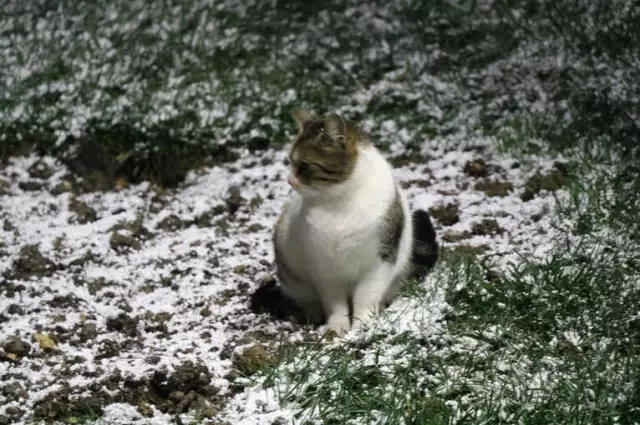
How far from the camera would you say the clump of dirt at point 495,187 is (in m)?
5.50

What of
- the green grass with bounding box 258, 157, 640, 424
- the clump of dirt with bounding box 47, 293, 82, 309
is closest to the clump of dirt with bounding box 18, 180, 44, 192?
the clump of dirt with bounding box 47, 293, 82, 309

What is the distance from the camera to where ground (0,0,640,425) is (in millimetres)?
3557

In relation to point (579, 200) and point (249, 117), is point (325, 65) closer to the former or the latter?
point (249, 117)

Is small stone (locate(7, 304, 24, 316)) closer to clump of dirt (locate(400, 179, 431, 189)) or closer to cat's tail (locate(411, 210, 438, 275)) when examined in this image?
cat's tail (locate(411, 210, 438, 275))

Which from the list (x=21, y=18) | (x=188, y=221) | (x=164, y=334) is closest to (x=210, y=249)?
(x=188, y=221)

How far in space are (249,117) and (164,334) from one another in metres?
2.49

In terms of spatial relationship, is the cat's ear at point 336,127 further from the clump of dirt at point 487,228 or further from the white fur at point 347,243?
the clump of dirt at point 487,228


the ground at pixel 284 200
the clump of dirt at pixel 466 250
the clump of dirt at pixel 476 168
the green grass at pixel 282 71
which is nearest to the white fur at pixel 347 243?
the ground at pixel 284 200

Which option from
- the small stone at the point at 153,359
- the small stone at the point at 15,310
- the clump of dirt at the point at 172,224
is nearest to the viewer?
the small stone at the point at 153,359

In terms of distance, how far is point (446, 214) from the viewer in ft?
17.5

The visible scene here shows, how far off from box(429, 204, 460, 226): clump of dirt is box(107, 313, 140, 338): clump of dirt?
1868mm

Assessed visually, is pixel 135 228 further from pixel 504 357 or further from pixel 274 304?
pixel 504 357

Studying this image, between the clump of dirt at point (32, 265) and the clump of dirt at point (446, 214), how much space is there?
87.3 inches

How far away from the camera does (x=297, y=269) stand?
14.1 ft
